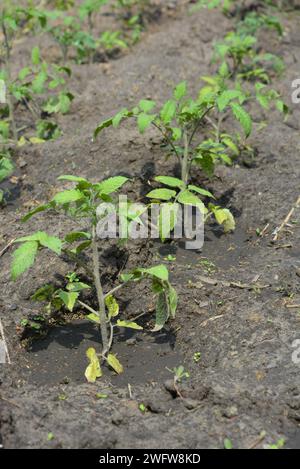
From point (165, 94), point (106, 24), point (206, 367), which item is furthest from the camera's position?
point (106, 24)

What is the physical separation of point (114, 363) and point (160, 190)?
969mm

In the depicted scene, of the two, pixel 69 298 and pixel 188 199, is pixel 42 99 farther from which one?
pixel 69 298

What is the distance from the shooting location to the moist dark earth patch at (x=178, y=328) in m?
2.61

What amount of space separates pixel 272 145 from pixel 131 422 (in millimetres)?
2539

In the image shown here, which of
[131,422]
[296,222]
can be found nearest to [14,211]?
[296,222]

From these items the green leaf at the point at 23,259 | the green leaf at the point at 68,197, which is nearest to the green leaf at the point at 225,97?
the green leaf at the point at 68,197

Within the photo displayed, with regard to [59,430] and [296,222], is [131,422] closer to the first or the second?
[59,430]

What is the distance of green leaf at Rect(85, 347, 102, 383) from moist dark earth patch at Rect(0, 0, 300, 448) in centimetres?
6

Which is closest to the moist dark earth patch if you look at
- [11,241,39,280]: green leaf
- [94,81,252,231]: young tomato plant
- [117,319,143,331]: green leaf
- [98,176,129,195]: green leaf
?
[117,319,143,331]: green leaf

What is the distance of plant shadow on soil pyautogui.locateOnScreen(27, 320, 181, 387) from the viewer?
9.97ft

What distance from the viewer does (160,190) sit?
11.7 feet

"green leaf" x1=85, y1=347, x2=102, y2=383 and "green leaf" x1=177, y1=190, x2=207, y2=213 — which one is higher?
"green leaf" x1=177, y1=190, x2=207, y2=213

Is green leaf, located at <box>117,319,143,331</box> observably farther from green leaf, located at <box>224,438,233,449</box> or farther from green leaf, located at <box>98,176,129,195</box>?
green leaf, located at <box>224,438,233,449</box>

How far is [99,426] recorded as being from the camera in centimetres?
261
